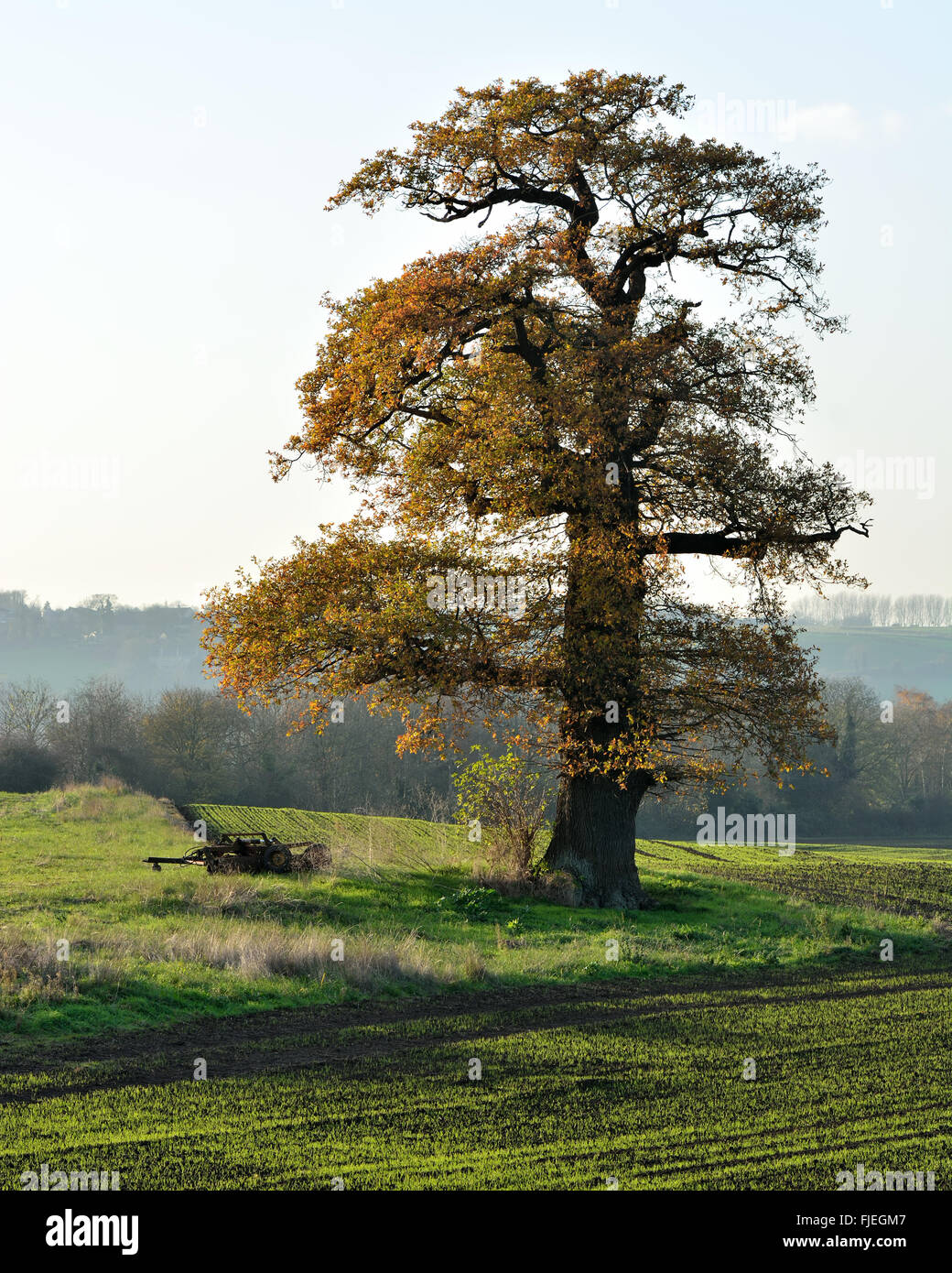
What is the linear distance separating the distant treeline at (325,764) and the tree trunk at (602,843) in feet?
66.2

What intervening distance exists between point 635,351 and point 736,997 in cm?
1112

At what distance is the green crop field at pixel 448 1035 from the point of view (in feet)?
27.1

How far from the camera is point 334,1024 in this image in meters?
13.1

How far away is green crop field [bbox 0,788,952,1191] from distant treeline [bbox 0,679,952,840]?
78.5 feet

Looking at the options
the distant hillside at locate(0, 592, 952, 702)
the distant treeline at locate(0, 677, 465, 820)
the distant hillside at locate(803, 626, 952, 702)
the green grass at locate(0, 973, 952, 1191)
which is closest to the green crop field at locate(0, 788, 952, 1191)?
the green grass at locate(0, 973, 952, 1191)

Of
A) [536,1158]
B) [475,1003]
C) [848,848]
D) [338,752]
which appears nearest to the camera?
[536,1158]

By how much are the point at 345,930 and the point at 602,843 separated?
283 inches

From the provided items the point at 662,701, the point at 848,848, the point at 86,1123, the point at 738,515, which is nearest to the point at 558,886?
the point at 662,701

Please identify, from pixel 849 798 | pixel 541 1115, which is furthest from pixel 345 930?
pixel 849 798

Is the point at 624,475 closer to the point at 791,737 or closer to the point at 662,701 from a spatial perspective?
the point at 662,701

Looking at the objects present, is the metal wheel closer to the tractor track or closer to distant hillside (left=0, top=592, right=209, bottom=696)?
the tractor track

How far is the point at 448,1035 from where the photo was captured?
12695mm

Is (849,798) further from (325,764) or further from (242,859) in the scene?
(242,859)
